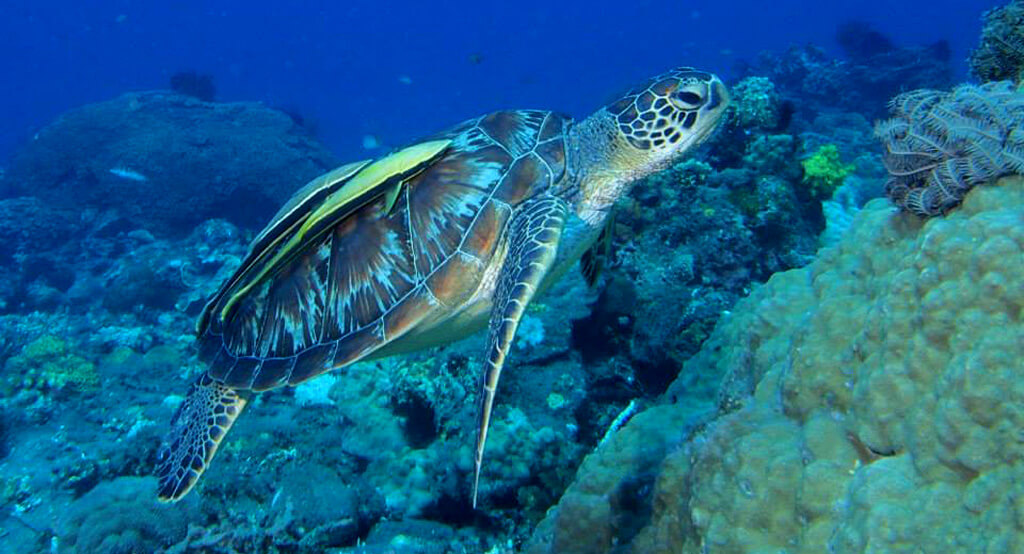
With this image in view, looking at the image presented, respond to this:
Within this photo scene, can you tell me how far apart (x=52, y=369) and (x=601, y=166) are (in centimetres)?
846

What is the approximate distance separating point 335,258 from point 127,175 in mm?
13989

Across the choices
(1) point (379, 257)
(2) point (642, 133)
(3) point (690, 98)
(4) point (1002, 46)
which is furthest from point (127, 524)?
(4) point (1002, 46)

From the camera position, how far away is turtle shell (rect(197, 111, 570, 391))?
3.39 meters

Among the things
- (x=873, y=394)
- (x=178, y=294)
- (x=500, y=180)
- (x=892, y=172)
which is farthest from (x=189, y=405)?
(x=178, y=294)

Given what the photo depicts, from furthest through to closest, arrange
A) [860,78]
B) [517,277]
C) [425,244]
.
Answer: [860,78], [425,244], [517,277]

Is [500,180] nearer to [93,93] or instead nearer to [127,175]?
[127,175]

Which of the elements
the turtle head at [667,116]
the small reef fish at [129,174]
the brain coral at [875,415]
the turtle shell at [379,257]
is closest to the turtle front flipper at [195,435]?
the turtle shell at [379,257]

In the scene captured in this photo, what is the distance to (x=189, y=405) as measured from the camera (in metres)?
4.19

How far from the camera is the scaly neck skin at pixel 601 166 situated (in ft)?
13.0

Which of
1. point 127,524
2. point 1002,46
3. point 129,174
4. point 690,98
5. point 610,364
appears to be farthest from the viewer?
point 129,174

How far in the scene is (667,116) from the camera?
12.7 feet

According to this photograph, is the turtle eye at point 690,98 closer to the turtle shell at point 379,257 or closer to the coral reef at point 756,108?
the turtle shell at point 379,257

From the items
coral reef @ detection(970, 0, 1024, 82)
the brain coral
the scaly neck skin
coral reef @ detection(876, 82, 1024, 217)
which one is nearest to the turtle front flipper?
the brain coral

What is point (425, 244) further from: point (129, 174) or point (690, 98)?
point (129, 174)
